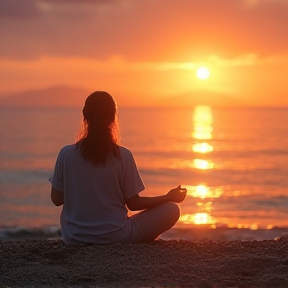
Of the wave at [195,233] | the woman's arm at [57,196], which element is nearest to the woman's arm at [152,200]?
the woman's arm at [57,196]

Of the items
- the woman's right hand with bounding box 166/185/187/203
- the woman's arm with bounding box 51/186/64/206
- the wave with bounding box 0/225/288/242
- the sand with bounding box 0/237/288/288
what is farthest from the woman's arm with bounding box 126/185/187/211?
the wave with bounding box 0/225/288/242

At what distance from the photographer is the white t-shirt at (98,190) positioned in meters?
6.73

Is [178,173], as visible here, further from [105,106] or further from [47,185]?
[105,106]

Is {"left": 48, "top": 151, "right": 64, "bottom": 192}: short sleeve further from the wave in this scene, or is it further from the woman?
the wave

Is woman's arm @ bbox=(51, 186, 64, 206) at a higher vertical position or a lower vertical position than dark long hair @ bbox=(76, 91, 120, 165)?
lower

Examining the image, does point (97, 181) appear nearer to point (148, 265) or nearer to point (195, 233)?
point (148, 265)

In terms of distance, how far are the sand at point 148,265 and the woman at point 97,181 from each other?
0.68 ft

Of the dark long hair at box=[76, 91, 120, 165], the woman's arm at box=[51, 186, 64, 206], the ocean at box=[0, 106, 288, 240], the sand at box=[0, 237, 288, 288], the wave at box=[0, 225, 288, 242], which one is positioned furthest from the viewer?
the ocean at box=[0, 106, 288, 240]

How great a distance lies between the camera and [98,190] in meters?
6.74

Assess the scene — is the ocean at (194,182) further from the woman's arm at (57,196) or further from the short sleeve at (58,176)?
the short sleeve at (58,176)

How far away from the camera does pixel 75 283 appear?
18.4 ft

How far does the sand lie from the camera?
18.5 ft

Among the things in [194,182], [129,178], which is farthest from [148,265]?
[194,182]

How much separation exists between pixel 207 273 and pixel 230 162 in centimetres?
3468
